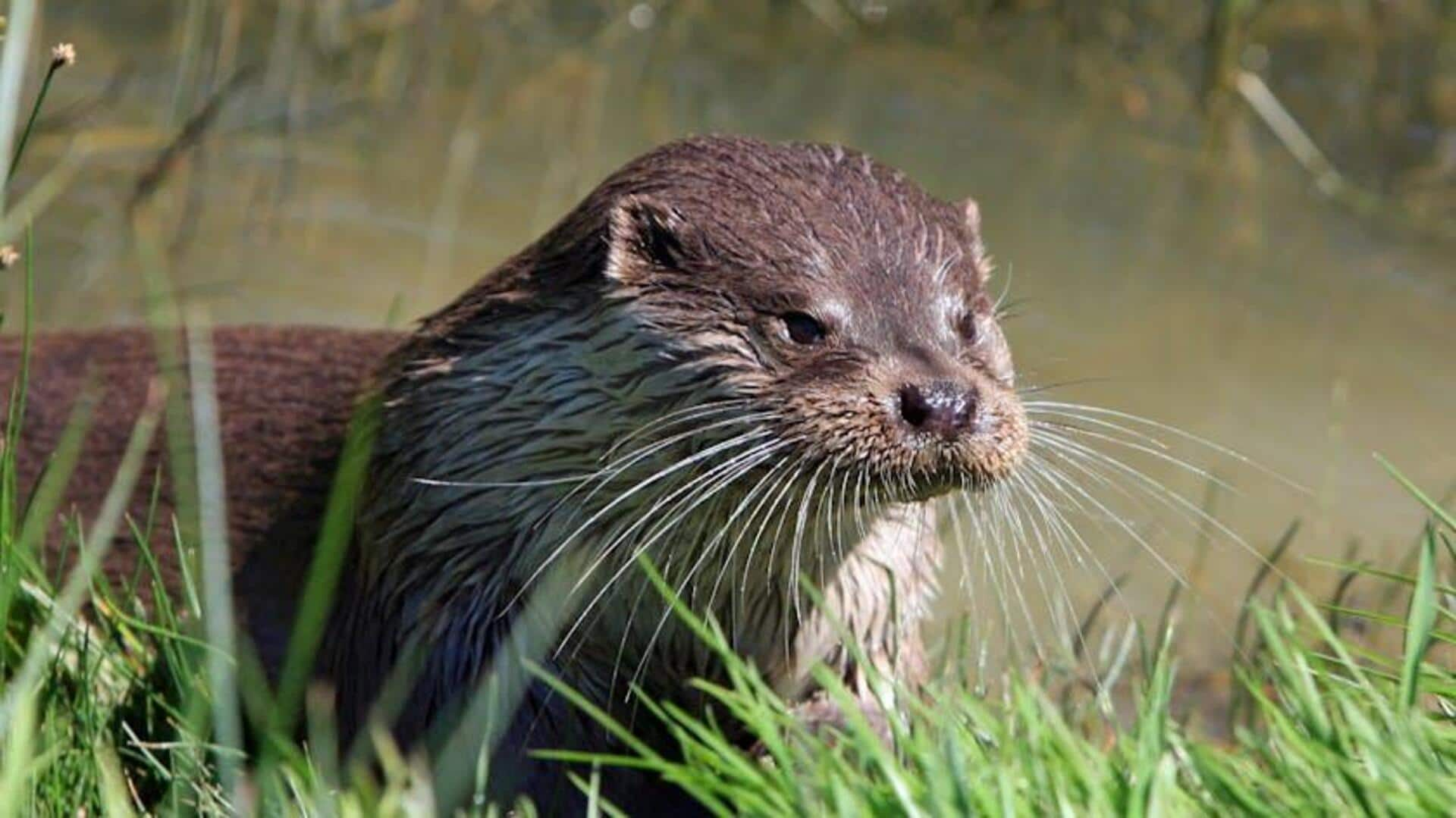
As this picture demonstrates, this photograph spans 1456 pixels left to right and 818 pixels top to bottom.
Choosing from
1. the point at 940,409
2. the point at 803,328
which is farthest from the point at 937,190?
the point at 940,409

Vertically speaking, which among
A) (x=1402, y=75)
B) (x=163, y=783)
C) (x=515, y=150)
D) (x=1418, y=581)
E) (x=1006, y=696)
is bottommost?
(x=163, y=783)

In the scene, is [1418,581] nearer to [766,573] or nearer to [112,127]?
[766,573]

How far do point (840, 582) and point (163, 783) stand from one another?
0.86 metres

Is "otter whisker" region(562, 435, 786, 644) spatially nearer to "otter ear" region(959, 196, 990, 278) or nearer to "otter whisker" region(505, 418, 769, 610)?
"otter whisker" region(505, 418, 769, 610)

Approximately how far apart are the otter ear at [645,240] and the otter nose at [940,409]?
1.39 ft

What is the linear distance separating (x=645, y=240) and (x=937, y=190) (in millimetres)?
3304

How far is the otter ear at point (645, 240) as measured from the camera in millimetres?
3084

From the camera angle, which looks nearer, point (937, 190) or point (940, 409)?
point (940, 409)

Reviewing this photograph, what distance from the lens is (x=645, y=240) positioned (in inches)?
123

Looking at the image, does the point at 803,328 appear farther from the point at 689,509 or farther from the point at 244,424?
the point at 244,424

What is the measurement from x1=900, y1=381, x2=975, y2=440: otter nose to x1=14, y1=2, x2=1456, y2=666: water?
2.19 meters

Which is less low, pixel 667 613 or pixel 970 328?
pixel 970 328

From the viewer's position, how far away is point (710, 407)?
2941mm

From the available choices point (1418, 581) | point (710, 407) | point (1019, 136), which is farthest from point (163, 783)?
point (1019, 136)
